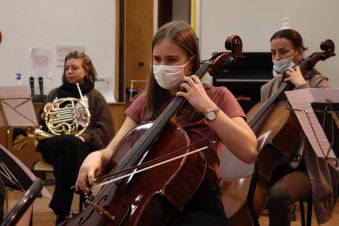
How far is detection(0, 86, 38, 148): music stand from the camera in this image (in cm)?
300

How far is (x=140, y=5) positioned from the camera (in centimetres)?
612

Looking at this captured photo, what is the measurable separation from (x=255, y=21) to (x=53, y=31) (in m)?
2.09

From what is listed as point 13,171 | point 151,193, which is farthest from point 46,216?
point 151,193

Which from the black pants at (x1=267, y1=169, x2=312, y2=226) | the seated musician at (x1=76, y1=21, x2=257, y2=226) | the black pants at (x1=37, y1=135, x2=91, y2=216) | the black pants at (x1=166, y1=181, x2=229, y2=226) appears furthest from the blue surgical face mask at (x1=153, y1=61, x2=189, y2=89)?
the black pants at (x1=37, y1=135, x2=91, y2=216)

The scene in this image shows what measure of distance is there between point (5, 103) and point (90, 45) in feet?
8.79

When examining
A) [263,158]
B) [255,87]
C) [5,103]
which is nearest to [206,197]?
[263,158]

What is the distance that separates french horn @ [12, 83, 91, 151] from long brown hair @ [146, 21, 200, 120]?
1.77 m

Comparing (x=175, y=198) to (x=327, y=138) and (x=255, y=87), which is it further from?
(x=255, y=87)

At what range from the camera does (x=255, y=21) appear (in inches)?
186

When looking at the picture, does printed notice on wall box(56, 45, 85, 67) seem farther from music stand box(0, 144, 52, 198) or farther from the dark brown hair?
music stand box(0, 144, 52, 198)

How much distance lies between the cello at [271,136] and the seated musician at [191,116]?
0.81 metres

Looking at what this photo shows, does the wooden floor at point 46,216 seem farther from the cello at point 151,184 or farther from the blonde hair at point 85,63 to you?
the cello at point 151,184

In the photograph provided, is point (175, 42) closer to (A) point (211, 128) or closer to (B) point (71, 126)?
(A) point (211, 128)

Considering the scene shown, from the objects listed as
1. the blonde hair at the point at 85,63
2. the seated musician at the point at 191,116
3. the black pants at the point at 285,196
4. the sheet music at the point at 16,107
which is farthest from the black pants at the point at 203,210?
the blonde hair at the point at 85,63
